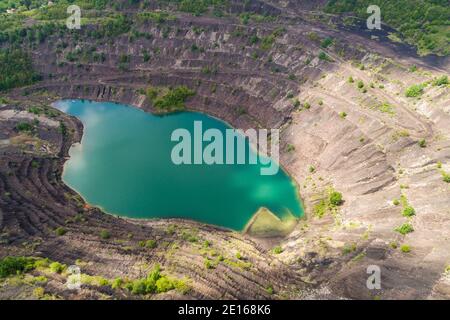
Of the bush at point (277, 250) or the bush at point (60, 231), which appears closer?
the bush at point (277, 250)

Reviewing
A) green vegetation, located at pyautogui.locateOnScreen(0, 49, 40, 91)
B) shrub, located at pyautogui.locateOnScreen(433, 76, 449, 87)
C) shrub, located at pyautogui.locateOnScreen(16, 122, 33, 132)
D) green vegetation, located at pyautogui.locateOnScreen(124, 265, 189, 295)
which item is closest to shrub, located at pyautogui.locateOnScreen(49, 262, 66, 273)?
green vegetation, located at pyautogui.locateOnScreen(124, 265, 189, 295)

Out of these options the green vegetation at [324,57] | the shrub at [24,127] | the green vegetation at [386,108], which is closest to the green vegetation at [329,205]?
the green vegetation at [386,108]

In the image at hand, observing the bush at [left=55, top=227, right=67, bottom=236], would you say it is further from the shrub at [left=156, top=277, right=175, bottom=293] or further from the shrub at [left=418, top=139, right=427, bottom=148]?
the shrub at [left=418, top=139, right=427, bottom=148]

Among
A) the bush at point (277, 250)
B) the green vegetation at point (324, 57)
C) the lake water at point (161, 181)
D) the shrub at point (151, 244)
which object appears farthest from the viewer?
the green vegetation at point (324, 57)

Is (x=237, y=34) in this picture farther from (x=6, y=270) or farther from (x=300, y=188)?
(x=6, y=270)

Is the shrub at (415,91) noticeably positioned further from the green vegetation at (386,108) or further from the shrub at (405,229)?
the shrub at (405,229)
